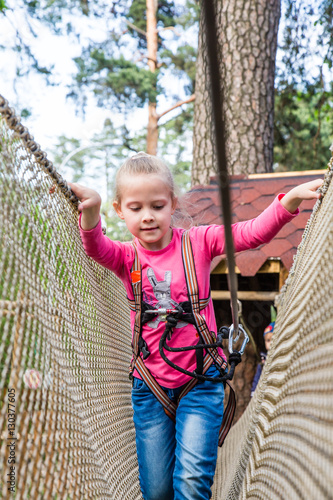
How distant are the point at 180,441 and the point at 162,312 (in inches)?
14.3

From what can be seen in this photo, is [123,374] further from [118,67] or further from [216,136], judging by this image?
[118,67]

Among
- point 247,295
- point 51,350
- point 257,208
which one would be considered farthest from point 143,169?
point 247,295

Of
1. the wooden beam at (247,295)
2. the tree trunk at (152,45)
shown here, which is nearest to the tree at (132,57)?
the tree trunk at (152,45)

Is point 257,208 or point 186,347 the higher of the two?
point 257,208

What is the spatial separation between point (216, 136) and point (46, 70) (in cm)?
1006

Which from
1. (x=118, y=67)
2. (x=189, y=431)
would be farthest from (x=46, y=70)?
(x=189, y=431)

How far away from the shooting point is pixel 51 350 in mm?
1300

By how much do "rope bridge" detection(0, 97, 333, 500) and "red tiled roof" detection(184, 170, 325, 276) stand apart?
1.33m

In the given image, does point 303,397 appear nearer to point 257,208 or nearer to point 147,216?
point 147,216

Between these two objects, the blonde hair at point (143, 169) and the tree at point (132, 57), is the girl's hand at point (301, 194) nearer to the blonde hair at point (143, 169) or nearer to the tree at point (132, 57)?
the blonde hair at point (143, 169)

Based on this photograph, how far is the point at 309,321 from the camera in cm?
108

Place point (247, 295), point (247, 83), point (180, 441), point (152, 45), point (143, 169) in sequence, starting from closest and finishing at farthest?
point (180, 441) → point (143, 169) → point (247, 295) → point (247, 83) → point (152, 45)

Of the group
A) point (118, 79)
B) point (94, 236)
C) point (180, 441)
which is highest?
point (118, 79)

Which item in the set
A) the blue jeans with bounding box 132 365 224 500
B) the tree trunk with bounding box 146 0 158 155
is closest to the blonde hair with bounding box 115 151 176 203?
the blue jeans with bounding box 132 365 224 500
